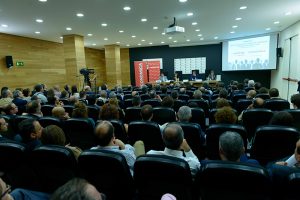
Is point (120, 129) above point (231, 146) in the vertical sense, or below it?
below

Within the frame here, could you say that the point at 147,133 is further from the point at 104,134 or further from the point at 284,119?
the point at 284,119

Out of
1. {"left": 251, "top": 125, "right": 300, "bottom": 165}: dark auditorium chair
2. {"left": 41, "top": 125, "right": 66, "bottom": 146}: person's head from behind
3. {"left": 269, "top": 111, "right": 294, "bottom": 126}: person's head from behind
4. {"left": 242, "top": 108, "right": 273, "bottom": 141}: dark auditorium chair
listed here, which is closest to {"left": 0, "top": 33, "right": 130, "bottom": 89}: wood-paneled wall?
{"left": 41, "top": 125, "right": 66, "bottom": 146}: person's head from behind

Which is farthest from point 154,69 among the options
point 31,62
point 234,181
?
point 234,181

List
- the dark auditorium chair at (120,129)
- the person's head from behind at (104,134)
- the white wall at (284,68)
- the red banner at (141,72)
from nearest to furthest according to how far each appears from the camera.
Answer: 1. the person's head from behind at (104,134)
2. the dark auditorium chair at (120,129)
3. the white wall at (284,68)
4. the red banner at (141,72)

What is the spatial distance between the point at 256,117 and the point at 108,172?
9.46 ft

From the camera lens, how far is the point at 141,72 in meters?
18.6

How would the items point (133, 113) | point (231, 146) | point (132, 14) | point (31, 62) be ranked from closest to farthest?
point (231, 146) < point (133, 113) < point (132, 14) < point (31, 62)

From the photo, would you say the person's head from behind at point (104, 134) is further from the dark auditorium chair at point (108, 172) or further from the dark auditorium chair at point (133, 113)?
the dark auditorium chair at point (133, 113)

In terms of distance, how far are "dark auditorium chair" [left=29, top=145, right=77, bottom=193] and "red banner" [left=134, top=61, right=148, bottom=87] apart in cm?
1656

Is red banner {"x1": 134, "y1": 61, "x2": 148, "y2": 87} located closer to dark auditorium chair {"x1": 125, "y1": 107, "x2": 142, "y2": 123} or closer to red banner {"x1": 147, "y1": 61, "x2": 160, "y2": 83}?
red banner {"x1": 147, "y1": 61, "x2": 160, "y2": 83}

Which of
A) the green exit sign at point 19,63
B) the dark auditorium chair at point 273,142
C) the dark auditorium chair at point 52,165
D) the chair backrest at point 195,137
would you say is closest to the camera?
the dark auditorium chair at point 52,165

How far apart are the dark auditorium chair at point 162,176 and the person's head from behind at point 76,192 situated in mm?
780

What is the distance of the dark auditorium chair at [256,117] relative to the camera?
3.68m

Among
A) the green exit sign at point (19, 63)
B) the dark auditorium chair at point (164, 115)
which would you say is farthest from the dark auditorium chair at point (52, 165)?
the green exit sign at point (19, 63)
